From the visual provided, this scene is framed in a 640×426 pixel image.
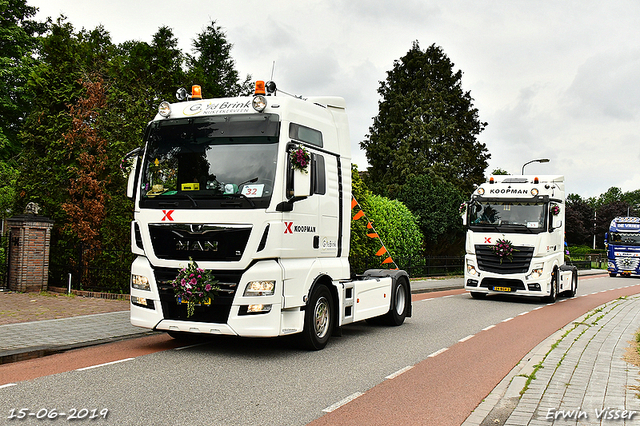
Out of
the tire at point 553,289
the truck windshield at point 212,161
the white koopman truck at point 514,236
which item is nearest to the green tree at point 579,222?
the tire at point 553,289

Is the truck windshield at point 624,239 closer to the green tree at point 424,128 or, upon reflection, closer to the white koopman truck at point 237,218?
the green tree at point 424,128

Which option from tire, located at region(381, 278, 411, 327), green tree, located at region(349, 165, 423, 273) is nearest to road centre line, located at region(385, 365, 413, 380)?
tire, located at region(381, 278, 411, 327)

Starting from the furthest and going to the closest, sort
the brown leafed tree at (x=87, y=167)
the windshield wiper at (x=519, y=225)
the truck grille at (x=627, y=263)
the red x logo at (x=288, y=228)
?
the truck grille at (x=627, y=263), the windshield wiper at (x=519, y=225), the brown leafed tree at (x=87, y=167), the red x logo at (x=288, y=228)

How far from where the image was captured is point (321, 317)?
8695 mm

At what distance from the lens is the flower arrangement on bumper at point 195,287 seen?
300 inches

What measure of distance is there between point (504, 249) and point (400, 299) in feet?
21.0

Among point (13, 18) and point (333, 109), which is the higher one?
point (13, 18)

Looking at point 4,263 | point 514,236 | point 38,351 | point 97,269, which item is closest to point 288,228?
point 38,351

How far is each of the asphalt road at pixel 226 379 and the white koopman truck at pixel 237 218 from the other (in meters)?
0.49

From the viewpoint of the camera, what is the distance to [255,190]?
7699mm

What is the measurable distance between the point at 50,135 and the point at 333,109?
9.93 m

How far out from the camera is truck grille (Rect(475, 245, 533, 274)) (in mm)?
16922

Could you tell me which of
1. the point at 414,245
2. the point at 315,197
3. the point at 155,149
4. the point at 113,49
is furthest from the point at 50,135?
the point at 414,245

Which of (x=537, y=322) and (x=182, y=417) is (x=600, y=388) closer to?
(x=182, y=417)
